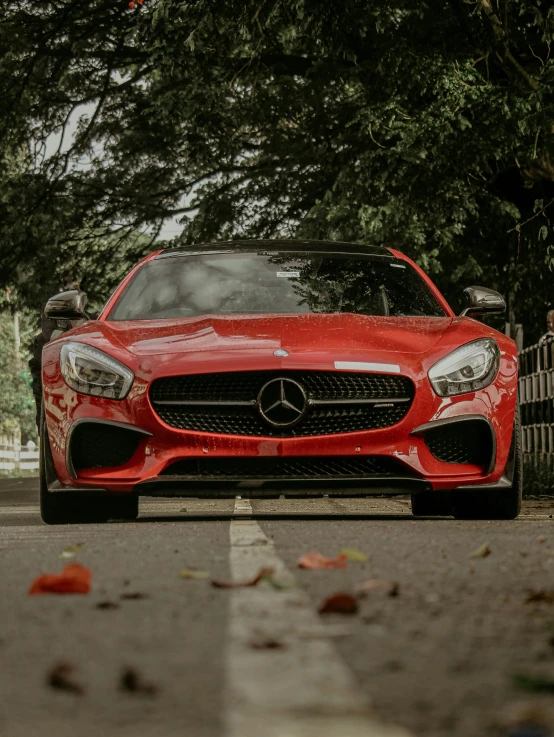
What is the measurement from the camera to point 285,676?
3260mm

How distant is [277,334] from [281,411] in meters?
0.42

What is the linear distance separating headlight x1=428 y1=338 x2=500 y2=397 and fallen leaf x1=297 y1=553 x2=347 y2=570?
266 centimetres

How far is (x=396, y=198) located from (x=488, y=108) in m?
1.94

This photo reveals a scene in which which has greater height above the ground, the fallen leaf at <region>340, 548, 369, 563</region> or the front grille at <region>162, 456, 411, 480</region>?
the front grille at <region>162, 456, 411, 480</region>

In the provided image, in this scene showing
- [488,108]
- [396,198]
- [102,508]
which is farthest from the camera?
[396,198]

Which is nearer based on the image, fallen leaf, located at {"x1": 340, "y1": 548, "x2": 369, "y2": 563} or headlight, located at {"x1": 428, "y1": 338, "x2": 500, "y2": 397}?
fallen leaf, located at {"x1": 340, "y1": 548, "x2": 369, "y2": 563}

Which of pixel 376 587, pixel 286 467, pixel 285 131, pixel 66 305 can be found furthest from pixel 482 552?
pixel 285 131

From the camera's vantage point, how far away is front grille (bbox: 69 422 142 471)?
7.96 m

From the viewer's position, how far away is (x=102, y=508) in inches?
340

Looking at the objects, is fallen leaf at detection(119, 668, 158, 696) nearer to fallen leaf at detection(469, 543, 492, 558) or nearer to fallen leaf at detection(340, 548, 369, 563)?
fallen leaf at detection(340, 548, 369, 563)

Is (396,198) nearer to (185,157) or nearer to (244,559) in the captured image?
(185,157)

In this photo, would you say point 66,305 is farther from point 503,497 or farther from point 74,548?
point 74,548

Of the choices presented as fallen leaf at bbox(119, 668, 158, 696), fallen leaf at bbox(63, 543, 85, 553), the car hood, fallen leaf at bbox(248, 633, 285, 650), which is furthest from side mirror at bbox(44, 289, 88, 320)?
fallen leaf at bbox(119, 668, 158, 696)

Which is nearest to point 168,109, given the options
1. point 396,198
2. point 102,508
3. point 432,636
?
point 396,198
